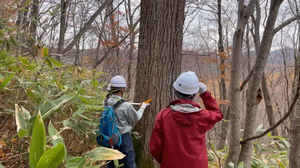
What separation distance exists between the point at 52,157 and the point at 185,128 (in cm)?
A: 162

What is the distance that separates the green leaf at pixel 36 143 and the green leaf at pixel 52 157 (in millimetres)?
41

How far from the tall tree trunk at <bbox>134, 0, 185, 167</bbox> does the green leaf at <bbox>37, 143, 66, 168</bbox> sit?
2250 millimetres

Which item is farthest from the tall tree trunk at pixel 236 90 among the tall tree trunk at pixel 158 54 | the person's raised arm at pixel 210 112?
the tall tree trunk at pixel 158 54

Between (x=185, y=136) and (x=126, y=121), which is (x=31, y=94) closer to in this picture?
(x=185, y=136)

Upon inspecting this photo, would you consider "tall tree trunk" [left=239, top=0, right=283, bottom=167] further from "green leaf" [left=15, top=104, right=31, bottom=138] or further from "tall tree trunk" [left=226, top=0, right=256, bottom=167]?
"green leaf" [left=15, top=104, right=31, bottom=138]

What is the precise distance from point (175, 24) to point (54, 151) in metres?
2.46

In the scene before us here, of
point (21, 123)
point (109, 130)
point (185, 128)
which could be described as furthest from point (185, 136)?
point (21, 123)

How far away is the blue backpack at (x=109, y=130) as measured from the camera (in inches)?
95.1

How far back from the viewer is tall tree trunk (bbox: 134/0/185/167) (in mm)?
2846

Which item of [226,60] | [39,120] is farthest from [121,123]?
[226,60]

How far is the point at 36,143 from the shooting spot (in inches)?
26.9

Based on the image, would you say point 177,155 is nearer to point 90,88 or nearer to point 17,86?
point 90,88

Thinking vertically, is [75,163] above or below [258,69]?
below

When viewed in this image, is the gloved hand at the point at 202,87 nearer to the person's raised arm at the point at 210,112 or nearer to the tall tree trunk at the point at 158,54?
the person's raised arm at the point at 210,112
